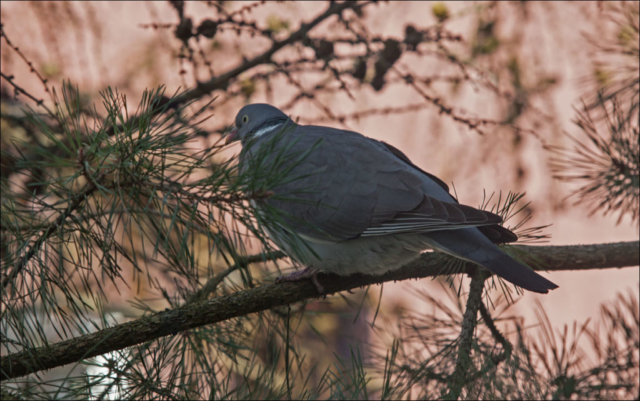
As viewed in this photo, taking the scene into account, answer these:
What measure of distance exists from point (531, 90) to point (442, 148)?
0.49 meters

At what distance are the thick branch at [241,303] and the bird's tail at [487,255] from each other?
0.16 meters

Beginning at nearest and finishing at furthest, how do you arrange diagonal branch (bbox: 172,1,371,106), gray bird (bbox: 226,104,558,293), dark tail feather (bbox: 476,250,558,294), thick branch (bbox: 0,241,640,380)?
thick branch (bbox: 0,241,640,380)
dark tail feather (bbox: 476,250,558,294)
gray bird (bbox: 226,104,558,293)
diagonal branch (bbox: 172,1,371,106)

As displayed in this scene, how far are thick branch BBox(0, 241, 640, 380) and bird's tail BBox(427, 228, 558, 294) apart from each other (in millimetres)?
161

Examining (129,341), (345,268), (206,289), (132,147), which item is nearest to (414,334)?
(345,268)

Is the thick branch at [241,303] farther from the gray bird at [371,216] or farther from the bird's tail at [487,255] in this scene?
the bird's tail at [487,255]

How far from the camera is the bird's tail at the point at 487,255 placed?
1339 millimetres

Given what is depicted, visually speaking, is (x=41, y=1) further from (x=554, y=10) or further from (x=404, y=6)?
(x=554, y=10)

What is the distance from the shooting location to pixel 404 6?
2.76m

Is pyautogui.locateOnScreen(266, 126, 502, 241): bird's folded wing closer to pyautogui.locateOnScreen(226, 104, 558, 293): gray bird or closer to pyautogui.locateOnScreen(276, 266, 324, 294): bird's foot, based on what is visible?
pyautogui.locateOnScreen(226, 104, 558, 293): gray bird

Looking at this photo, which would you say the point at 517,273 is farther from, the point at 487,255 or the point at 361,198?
the point at 361,198

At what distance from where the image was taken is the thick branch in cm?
120

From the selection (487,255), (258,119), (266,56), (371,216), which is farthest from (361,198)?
(266,56)

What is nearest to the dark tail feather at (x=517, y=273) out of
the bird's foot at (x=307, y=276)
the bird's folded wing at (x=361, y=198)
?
the bird's folded wing at (x=361, y=198)

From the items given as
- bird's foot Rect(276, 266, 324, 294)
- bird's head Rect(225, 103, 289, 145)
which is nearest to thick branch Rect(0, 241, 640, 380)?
bird's foot Rect(276, 266, 324, 294)
